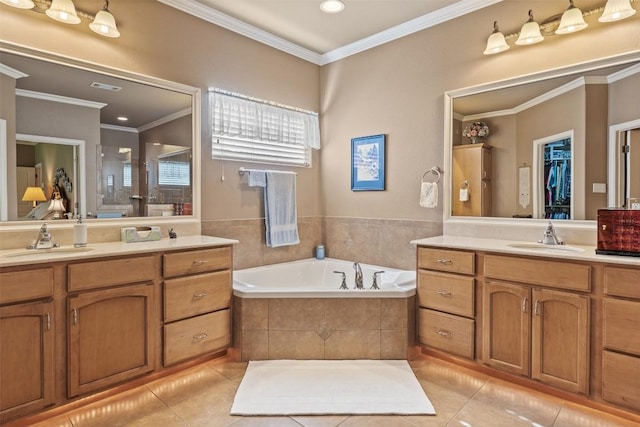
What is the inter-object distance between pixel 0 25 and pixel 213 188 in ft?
5.24

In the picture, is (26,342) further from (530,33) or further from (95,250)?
(530,33)

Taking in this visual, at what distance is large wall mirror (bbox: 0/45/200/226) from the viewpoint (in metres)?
2.14

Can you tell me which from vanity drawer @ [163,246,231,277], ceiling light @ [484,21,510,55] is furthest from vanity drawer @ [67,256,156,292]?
ceiling light @ [484,21,510,55]

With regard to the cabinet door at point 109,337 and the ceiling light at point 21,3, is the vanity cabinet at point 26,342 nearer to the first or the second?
the cabinet door at point 109,337

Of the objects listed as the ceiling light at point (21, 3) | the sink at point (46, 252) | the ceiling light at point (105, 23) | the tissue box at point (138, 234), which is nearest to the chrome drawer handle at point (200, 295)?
the tissue box at point (138, 234)

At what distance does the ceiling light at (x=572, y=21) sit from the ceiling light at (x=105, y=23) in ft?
9.44

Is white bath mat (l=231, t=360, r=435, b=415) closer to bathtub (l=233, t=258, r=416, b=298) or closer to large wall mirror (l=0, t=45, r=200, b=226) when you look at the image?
bathtub (l=233, t=258, r=416, b=298)

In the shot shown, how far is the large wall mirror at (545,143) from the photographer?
227cm

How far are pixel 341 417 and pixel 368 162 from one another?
2243mm

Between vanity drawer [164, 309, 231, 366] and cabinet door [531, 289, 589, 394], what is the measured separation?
77.1 inches

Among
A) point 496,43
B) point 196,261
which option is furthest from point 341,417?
point 496,43

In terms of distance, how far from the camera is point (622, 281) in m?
1.87

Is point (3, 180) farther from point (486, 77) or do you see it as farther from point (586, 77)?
point (586, 77)

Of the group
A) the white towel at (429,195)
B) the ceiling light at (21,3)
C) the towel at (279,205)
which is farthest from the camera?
the towel at (279,205)
